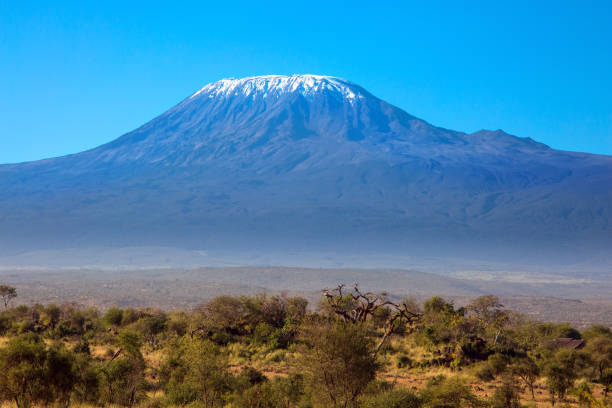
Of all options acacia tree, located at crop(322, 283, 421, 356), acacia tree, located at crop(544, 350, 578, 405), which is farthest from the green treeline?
acacia tree, located at crop(322, 283, 421, 356)

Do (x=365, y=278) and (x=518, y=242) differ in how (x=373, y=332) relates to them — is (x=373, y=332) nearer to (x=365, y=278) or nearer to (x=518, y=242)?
(x=365, y=278)

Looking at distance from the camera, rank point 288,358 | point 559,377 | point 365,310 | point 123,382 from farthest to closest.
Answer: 1. point 288,358
2. point 365,310
3. point 559,377
4. point 123,382

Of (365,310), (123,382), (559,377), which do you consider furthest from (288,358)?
(559,377)

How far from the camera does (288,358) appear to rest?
23.2m

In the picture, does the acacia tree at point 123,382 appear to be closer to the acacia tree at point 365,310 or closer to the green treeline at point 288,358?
the green treeline at point 288,358

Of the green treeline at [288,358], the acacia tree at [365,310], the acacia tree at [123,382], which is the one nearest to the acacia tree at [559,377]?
the green treeline at [288,358]

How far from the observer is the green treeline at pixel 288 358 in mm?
14609

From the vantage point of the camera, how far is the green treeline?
14609mm

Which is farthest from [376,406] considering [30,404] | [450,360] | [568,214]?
[568,214]

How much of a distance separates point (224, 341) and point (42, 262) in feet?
435

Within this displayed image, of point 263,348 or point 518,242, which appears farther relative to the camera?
point 518,242

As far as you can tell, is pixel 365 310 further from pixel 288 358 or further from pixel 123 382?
pixel 123 382

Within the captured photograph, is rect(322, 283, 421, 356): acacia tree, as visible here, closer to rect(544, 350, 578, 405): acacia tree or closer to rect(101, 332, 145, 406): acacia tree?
rect(544, 350, 578, 405): acacia tree

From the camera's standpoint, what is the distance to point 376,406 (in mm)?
13922
